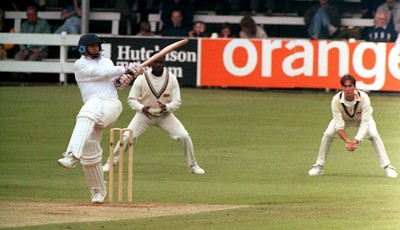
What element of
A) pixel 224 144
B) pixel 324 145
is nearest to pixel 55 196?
pixel 324 145

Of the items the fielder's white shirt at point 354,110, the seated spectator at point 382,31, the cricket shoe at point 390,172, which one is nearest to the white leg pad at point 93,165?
the fielder's white shirt at point 354,110

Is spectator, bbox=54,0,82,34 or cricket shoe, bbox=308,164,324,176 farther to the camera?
spectator, bbox=54,0,82,34

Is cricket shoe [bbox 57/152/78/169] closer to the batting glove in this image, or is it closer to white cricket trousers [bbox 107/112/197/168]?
the batting glove

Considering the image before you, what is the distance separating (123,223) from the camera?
13.4 m

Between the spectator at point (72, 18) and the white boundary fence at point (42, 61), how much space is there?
56 cm

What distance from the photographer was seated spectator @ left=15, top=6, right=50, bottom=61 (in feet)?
101

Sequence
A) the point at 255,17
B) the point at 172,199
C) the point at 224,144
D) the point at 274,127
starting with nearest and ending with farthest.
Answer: the point at 172,199 → the point at 224,144 → the point at 274,127 → the point at 255,17

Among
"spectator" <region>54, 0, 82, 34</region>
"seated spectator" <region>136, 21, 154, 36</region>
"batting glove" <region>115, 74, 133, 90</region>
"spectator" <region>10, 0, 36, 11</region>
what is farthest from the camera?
"spectator" <region>10, 0, 36, 11</region>

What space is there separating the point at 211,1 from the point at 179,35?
275 centimetres

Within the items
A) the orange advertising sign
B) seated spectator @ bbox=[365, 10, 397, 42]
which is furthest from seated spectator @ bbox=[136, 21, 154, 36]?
seated spectator @ bbox=[365, 10, 397, 42]

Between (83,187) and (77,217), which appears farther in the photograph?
(83,187)

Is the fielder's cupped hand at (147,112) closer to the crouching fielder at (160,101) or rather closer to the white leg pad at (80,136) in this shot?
the crouching fielder at (160,101)

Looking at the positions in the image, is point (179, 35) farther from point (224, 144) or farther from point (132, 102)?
point (132, 102)

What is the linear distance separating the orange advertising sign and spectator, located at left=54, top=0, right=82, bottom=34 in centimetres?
340
